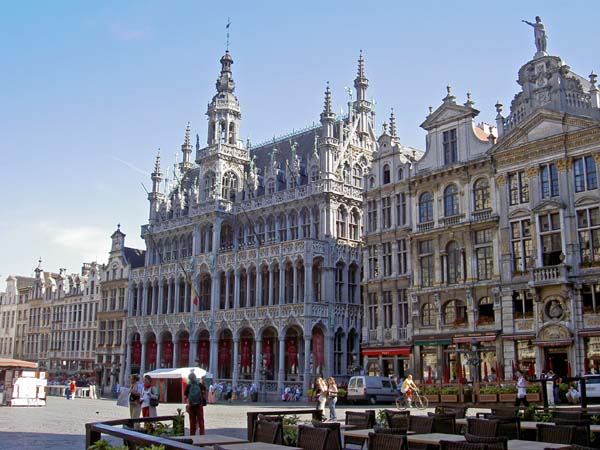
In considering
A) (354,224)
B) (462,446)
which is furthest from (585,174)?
(462,446)

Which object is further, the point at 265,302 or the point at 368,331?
the point at 265,302

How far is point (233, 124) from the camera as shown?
62.5 m

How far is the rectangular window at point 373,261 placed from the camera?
156 feet

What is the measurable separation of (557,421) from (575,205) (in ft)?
84.8

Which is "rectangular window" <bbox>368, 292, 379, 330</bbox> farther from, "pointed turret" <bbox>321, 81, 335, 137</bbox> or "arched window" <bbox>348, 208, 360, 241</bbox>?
"pointed turret" <bbox>321, 81, 335, 137</bbox>

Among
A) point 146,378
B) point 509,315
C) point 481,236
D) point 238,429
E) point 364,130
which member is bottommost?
point 238,429

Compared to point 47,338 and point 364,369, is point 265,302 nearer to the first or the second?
point 364,369

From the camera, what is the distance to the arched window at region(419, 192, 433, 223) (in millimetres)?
44344

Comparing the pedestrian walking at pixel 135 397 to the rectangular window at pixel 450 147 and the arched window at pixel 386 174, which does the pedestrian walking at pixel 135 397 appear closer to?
the rectangular window at pixel 450 147

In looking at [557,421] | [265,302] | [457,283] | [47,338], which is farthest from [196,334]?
[557,421]

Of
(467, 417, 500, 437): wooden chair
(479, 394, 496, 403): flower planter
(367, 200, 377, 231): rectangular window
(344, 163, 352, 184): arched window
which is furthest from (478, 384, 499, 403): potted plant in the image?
(344, 163, 352, 184): arched window

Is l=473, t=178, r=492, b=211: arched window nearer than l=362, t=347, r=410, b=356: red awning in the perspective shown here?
Yes

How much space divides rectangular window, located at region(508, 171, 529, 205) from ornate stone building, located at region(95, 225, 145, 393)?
1634 inches

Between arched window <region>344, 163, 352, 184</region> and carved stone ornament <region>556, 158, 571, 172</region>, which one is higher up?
arched window <region>344, 163, 352, 184</region>
